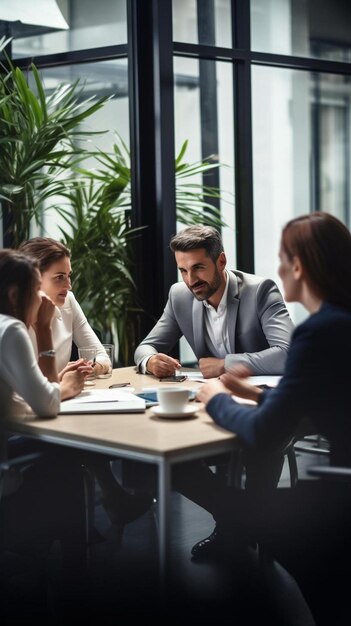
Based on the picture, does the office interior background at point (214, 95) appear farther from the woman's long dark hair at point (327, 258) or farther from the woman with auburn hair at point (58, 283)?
the woman's long dark hair at point (327, 258)

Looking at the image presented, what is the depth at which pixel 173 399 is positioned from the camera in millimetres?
2506

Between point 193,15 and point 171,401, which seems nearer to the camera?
point 171,401

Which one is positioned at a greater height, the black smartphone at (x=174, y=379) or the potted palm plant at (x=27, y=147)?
the potted palm plant at (x=27, y=147)

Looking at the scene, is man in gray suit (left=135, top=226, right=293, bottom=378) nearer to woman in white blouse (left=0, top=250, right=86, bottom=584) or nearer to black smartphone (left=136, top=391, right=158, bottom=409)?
black smartphone (left=136, top=391, right=158, bottom=409)

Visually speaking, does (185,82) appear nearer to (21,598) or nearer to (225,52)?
(225,52)

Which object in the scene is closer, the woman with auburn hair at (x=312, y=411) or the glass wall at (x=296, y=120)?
the woman with auburn hair at (x=312, y=411)

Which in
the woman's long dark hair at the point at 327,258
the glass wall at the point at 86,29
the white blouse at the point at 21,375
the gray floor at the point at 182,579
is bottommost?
the gray floor at the point at 182,579

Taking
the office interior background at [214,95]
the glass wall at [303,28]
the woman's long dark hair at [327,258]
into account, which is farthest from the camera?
the glass wall at [303,28]

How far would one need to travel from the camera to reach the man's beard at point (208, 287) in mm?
3590

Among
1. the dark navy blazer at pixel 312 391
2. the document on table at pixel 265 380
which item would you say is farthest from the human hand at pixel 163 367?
the dark navy blazer at pixel 312 391

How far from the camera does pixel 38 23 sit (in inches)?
189

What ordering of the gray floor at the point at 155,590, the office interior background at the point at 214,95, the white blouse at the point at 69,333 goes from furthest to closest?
the office interior background at the point at 214,95, the white blouse at the point at 69,333, the gray floor at the point at 155,590

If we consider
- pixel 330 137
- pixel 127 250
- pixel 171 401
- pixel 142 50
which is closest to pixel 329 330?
pixel 171 401

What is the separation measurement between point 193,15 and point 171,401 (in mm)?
3123
